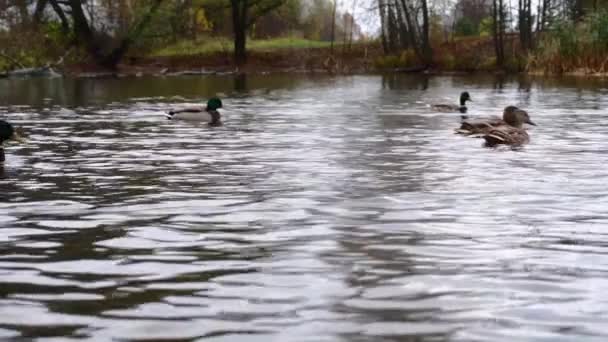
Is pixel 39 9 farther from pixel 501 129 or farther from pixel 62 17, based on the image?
pixel 501 129

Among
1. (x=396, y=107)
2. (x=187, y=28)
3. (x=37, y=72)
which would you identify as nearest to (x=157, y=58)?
(x=187, y=28)

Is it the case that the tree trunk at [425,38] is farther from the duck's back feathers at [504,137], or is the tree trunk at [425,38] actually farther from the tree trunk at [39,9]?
the duck's back feathers at [504,137]

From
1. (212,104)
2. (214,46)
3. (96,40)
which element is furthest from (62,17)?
(212,104)

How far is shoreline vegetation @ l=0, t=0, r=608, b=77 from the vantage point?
49.8 metres

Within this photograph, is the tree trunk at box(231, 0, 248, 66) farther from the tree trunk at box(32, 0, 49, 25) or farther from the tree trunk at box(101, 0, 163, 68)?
the tree trunk at box(32, 0, 49, 25)

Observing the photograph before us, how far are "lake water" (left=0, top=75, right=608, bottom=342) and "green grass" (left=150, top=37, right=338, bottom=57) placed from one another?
46.0 meters

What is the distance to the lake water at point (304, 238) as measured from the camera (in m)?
5.12

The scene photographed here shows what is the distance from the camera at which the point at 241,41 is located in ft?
189

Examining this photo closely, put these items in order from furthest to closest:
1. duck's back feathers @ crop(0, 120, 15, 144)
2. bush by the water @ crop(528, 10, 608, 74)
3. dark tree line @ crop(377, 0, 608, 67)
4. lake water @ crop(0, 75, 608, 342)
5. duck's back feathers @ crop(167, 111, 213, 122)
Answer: dark tree line @ crop(377, 0, 608, 67), bush by the water @ crop(528, 10, 608, 74), duck's back feathers @ crop(167, 111, 213, 122), duck's back feathers @ crop(0, 120, 15, 144), lake water @ crop(0, 75, 608, 342)

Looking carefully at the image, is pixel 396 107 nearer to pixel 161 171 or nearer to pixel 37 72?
pixel 161 171

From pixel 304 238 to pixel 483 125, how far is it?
902 centimetres

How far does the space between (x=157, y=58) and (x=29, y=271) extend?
54462 mm

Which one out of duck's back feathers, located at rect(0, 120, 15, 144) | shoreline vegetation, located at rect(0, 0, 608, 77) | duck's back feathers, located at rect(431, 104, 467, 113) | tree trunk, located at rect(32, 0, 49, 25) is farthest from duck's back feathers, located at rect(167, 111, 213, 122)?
tree trunk, located at rect(32, 0, 49, 25)

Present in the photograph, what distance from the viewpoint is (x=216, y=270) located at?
6219 mm
